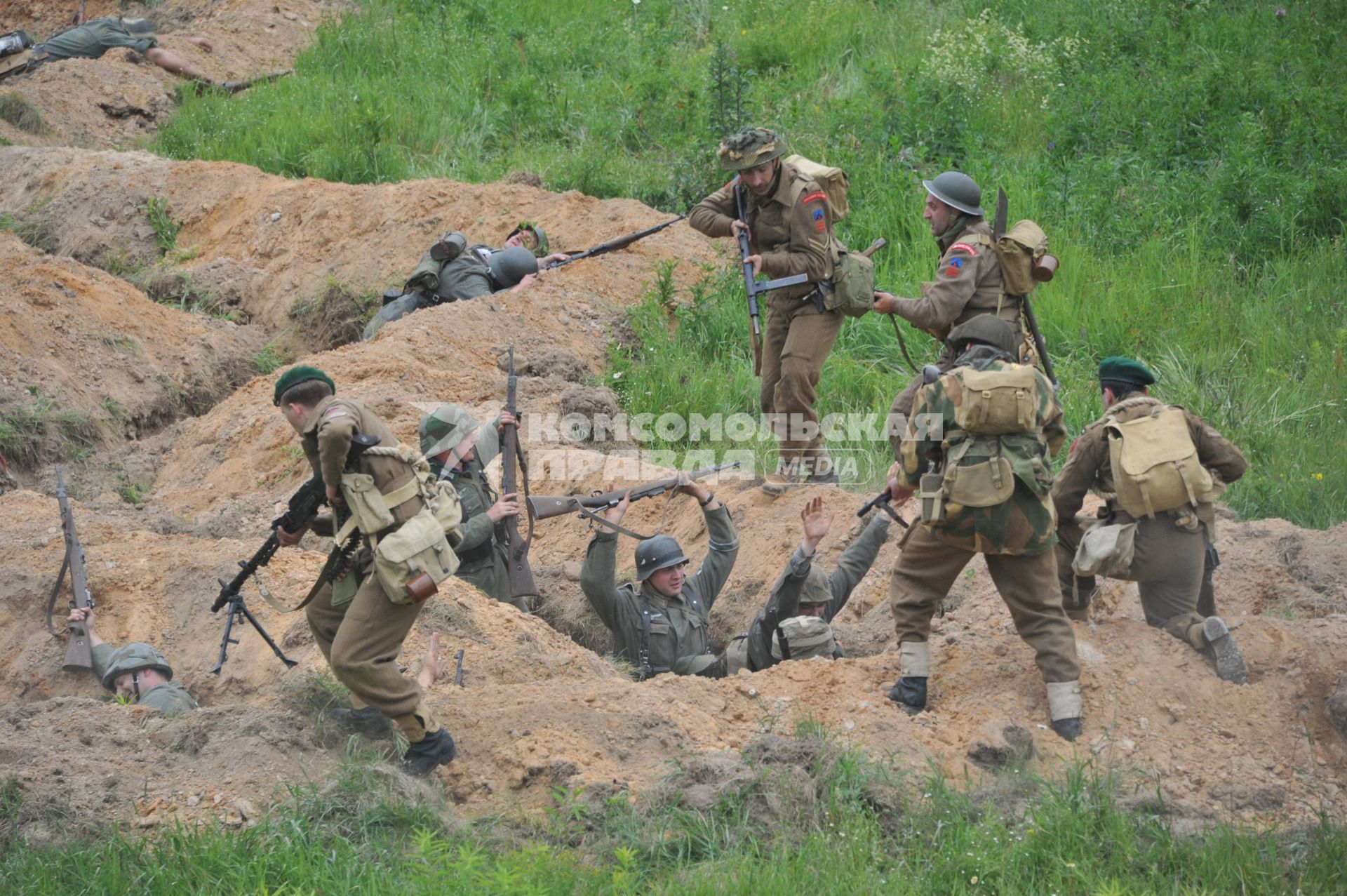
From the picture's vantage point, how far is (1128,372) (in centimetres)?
545

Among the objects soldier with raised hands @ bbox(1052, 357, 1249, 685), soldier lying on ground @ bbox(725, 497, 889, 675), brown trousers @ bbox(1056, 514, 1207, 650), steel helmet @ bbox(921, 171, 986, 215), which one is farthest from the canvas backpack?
steel helmet @ bbox(921, 171, 986, 215)

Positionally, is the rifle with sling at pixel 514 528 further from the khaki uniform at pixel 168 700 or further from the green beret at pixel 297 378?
the green beret at pixel 297 378

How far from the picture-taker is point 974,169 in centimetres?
1186

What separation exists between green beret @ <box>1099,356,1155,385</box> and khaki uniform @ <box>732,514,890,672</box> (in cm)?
153

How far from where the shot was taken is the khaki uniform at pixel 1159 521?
531cm

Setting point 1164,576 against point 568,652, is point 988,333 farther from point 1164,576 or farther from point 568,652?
point 568,652

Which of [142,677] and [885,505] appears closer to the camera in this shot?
[885,505]

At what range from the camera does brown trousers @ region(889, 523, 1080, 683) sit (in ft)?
16.5

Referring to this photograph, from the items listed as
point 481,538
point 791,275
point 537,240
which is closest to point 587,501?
point 481,538

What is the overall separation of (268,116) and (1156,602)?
43.5 ft

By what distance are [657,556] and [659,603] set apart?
0.88 feet

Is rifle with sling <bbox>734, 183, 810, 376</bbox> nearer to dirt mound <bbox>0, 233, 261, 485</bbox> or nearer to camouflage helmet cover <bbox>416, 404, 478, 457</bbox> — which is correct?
camouflage helmet cover <bbox>416, 404, 478, 457</bbox>

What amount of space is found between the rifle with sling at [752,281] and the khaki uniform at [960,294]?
116 cm

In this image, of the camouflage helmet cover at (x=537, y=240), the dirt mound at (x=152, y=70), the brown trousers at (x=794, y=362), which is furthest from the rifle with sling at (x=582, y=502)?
the dirt mound at (x=152, y=70)
